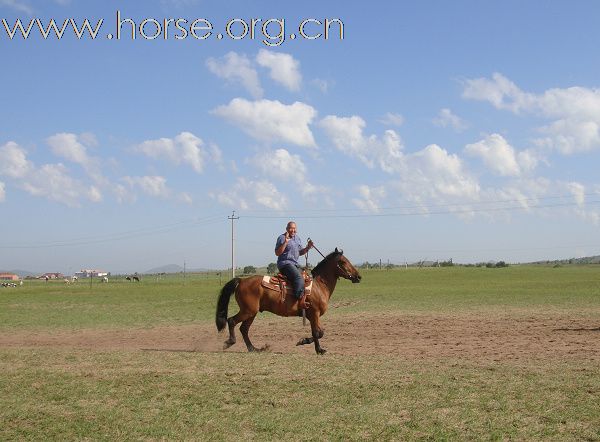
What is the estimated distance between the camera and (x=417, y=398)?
8.05 metres

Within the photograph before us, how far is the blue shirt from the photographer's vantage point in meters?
13.1

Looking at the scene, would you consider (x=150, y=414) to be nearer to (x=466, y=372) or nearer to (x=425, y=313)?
(x=466, y=372)

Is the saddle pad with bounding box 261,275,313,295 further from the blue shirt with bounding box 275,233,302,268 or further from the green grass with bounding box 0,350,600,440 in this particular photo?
the green grass with bounding box 0,350,600,440

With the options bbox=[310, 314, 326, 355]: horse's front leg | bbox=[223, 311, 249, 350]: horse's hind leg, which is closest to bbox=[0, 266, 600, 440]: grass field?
bbox=[310, 314, 326, 355]: horse's front leg

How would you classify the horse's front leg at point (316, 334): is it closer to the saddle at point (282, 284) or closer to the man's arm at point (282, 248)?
the saddle at point (282, 284)

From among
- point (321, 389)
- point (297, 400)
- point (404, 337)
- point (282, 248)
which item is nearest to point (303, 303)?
point (282, 248)

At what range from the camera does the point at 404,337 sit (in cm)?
1545

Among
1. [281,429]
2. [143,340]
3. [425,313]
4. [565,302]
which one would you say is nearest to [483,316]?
[425,313]

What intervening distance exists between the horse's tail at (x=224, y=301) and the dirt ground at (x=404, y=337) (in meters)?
0.69

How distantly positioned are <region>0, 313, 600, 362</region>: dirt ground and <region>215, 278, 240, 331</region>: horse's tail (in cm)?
69

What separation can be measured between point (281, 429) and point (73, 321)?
17695 mm

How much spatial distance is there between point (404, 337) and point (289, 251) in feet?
14.4

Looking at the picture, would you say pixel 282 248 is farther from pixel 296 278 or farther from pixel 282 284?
pixel 282 284

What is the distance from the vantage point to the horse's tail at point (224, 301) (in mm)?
13328
